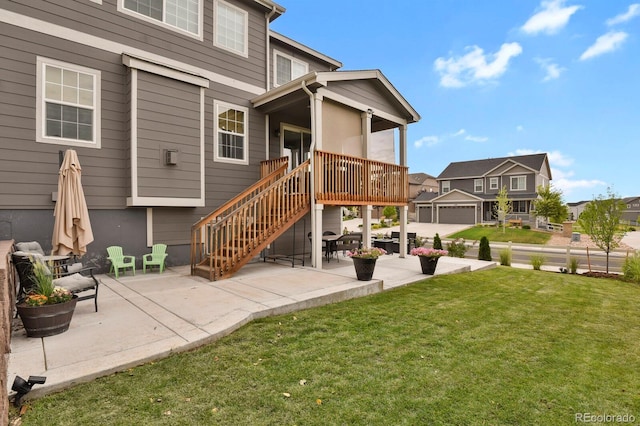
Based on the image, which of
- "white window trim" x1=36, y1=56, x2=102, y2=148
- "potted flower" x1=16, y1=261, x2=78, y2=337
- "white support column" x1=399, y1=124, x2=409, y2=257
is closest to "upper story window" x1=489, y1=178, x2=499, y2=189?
"white support column" x1=399, y1=124, x2=409, y2=257

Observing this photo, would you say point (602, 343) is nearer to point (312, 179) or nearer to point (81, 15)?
point (312, 179)

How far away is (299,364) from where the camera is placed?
314 centimetres

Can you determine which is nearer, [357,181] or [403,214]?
[357,181]

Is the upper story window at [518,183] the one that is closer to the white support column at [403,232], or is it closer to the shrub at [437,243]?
the shrub at [437,243]

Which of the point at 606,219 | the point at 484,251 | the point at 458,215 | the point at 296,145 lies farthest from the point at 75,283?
the point at 458,215

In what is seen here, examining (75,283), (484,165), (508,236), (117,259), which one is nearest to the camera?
(75,283)

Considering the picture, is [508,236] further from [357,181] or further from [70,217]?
[70,217]

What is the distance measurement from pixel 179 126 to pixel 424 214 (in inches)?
1417

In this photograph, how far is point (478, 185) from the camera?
38.0m

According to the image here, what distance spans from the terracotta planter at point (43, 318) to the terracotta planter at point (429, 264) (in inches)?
257

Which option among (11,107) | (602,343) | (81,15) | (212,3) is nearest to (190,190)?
(11,107)

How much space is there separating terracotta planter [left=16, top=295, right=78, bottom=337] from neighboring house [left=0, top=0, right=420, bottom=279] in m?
2.77

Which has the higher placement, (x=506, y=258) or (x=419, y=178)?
(x=419, y=178)

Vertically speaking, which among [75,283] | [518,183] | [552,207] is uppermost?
[518,183]
